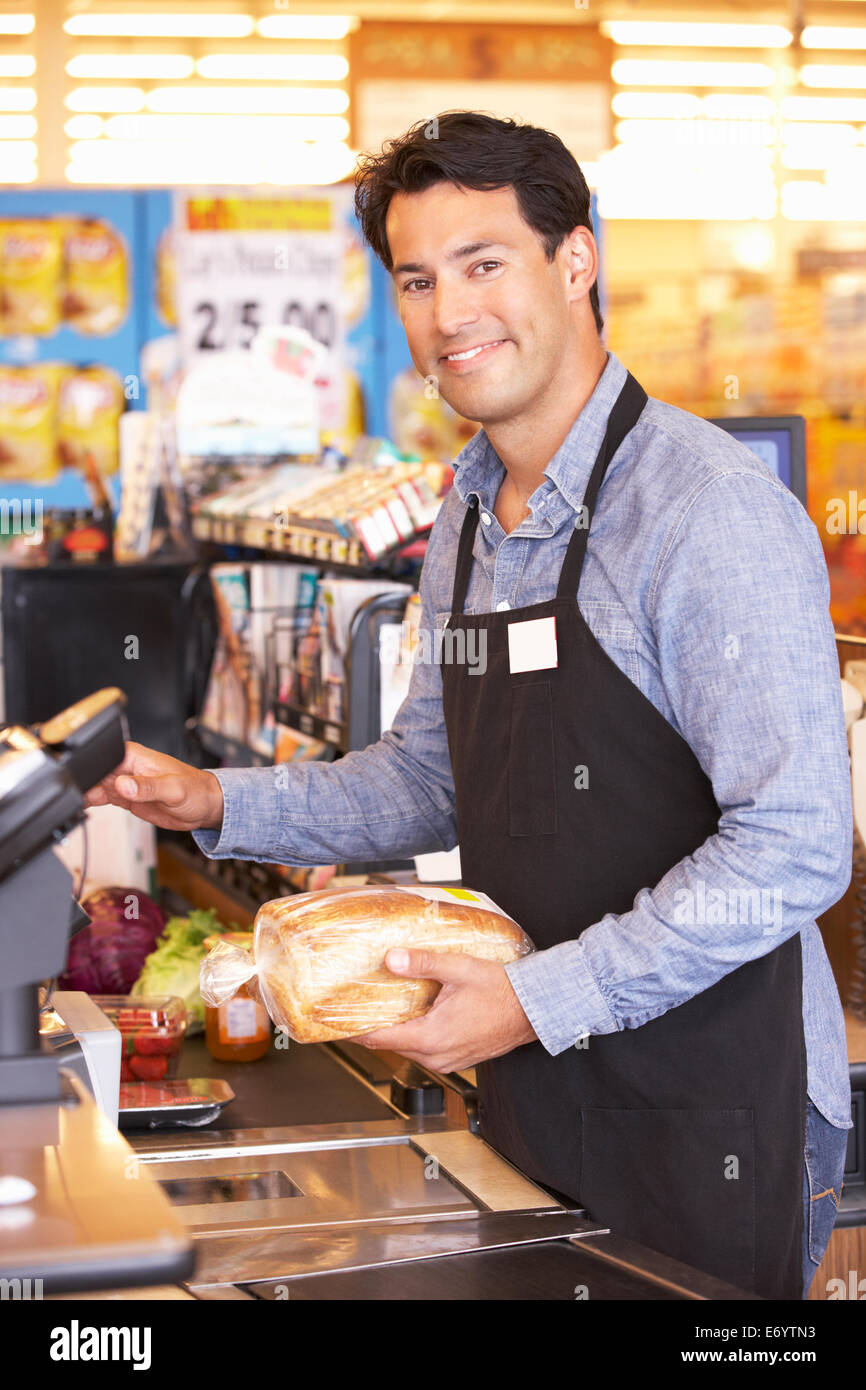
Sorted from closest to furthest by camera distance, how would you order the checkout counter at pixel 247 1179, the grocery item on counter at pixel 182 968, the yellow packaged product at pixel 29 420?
the checkout counter at pixel 247 1179 → the grocery item on counter at pixel 182 968 → the yellow packaged product at pixel 29 420

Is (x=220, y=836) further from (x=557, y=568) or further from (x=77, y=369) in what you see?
(x=77, y=369)

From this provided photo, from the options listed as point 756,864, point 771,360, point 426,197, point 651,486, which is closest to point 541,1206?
point 756,864

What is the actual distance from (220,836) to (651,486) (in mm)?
780

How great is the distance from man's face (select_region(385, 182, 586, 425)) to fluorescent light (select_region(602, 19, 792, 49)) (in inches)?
304

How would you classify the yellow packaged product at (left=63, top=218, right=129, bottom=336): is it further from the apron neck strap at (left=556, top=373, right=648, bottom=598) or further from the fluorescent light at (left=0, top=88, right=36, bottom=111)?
the apron neck strap at (left=556, top=373, right=648, bottom=598)

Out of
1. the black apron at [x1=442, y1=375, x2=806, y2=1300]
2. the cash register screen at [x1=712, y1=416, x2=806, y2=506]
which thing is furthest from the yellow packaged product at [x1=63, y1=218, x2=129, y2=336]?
the black apron at [x1=442, y1=375, x2=806, y2=1300]

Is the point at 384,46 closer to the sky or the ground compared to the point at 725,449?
closer to the sky

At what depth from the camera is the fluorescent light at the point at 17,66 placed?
8.47 meters

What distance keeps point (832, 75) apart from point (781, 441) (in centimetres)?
714

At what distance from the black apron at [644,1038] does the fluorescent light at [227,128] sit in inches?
290

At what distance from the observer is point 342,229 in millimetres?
6125

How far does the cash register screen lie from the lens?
3250 millimetres

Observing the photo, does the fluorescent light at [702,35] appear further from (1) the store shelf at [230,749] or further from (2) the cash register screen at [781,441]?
(2) the cash register screen at [781,441]

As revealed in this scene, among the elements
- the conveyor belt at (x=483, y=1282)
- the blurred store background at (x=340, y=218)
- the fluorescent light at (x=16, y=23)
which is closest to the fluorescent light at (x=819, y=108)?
the blurred store background at (x=340, y=218)
